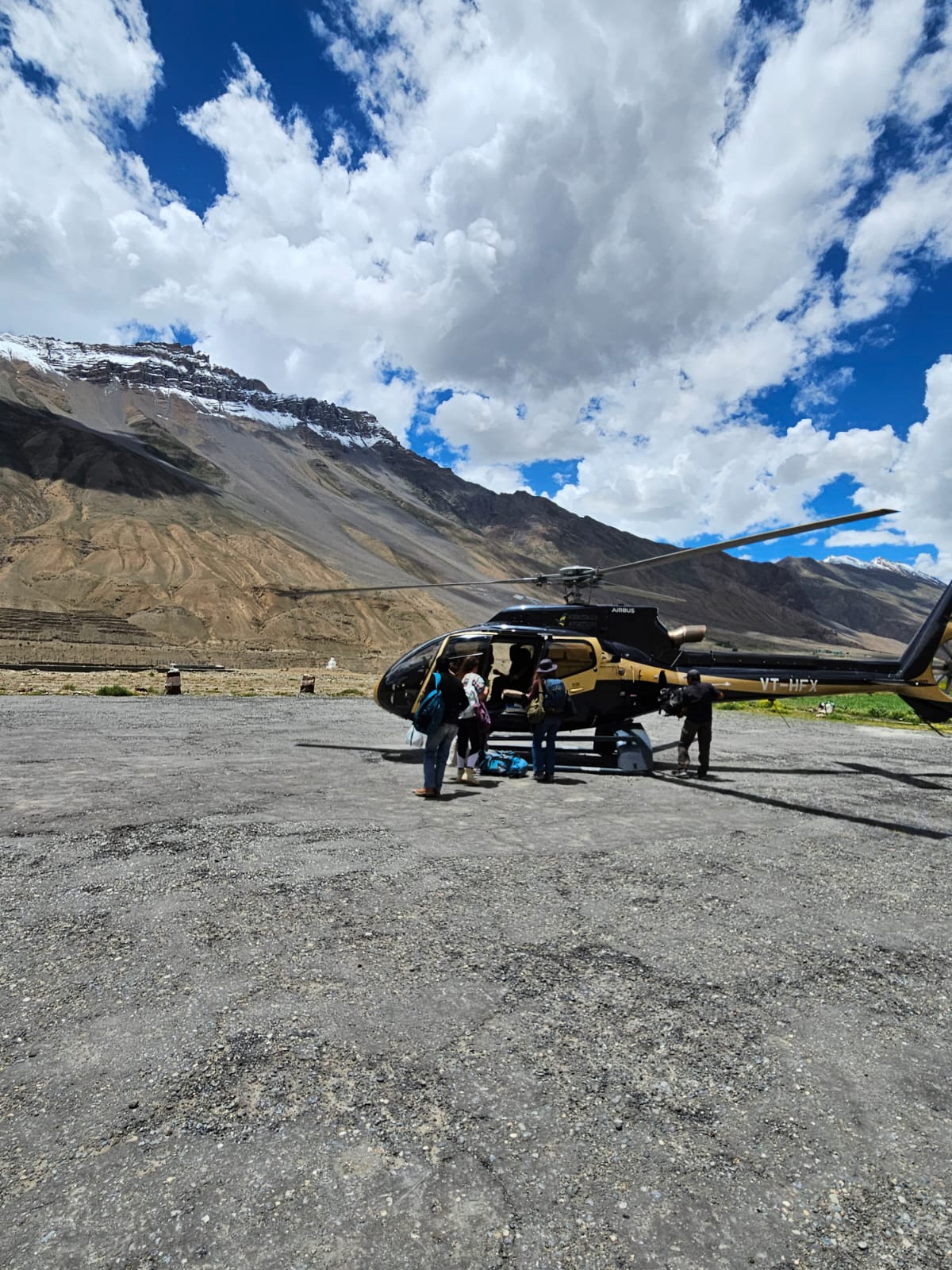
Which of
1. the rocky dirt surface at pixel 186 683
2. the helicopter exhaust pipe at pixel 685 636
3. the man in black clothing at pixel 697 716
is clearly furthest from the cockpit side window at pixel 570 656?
the rocky dirt surface at pixel 186 683

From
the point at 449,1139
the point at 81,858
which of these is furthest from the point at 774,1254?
the point at 81,858

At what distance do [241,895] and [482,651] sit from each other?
21.4 feet

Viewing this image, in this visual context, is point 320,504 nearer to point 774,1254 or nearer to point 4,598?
point 4,598

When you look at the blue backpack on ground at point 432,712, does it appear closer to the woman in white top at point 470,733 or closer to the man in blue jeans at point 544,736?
the woman in white top at point 470,733

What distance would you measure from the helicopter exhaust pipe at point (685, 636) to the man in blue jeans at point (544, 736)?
11.5 ft

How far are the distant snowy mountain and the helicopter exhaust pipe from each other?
509ft

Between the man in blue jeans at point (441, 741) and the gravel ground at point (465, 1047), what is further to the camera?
the man in blue jeans at point (441, 741)

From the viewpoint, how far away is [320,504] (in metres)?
117

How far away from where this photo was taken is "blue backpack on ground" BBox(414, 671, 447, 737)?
27.5 feet

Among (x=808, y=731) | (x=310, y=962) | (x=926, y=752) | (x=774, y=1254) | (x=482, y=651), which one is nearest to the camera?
(x=774, y=1254)

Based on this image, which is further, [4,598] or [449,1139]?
[4,598]

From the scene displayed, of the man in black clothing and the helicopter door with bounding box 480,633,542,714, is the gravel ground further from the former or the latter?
the helicopter door with bounding box 480,633,542,714

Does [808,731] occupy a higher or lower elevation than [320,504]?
lower

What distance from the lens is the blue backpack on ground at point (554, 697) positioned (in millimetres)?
9414
